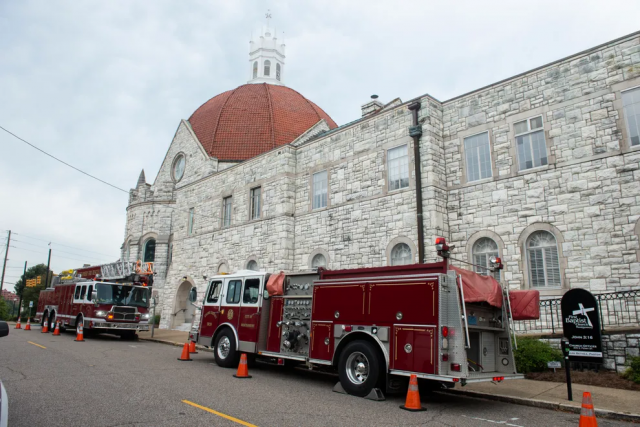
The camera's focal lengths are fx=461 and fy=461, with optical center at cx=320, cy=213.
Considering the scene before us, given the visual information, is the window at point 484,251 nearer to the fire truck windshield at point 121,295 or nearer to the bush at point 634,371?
the bush at point 634,371

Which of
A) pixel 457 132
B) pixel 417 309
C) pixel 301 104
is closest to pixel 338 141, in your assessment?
pixel 457 132

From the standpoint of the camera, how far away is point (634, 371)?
9.33 m

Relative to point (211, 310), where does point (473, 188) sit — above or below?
above

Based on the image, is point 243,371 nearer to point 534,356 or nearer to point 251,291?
point 251,291

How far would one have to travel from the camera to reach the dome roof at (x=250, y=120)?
29.7m

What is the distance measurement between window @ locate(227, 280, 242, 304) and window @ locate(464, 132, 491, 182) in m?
8.02

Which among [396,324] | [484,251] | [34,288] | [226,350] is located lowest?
[226,350]

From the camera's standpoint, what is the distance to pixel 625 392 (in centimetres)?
873

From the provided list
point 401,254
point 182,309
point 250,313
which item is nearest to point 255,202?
point 182,309

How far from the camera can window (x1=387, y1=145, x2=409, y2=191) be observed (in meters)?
15.9

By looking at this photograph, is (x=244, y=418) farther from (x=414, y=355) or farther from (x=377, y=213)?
(x=377, y=213)

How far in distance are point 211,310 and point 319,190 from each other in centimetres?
790

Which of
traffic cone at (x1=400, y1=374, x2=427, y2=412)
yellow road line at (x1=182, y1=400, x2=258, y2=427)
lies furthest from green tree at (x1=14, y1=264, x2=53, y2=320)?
traffic cone at (x1=400, y1=374, x2=427, y2=412)

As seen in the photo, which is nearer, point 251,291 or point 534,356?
point 534,356
